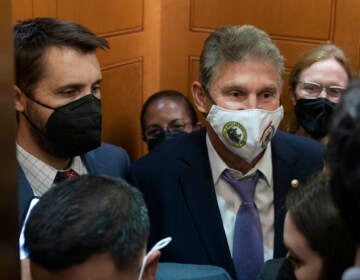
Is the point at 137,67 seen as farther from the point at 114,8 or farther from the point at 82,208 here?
the point at 82,208

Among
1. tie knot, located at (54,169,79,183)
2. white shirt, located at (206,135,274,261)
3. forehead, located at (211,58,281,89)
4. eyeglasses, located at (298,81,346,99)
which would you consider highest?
forehead, located at (211,58,281,89)

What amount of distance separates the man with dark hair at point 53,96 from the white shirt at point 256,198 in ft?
1.28

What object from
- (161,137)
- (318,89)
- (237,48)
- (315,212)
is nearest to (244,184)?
(237,48)

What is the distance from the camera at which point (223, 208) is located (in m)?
1.94

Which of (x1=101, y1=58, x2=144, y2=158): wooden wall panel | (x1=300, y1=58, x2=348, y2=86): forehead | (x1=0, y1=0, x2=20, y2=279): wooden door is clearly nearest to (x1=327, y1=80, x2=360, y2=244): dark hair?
(x1=0, y1=0, x2=20, y2=279): wooden door

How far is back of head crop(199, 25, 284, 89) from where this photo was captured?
1.97m

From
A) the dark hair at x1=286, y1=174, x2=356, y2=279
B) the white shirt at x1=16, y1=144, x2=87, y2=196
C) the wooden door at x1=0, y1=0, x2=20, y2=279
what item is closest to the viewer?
the wooden door at x1=0, y1=0, x2=20, y2=279

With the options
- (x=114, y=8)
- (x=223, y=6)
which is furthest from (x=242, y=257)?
(x=223, y=6)

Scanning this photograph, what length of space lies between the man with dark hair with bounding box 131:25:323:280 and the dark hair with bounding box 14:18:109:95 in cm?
40

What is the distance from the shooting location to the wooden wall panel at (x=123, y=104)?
3.69 meters

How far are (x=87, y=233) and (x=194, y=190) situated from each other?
85cm

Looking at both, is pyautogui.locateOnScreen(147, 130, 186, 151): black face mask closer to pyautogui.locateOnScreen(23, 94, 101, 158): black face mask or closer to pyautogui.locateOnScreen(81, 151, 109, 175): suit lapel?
pyautogui.locateOnScreen(81, 151, 109, 175): suit lapel

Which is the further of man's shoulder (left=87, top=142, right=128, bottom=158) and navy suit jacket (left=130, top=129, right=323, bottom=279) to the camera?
man's shoulder (left=87, top=142, right=128, bottom=158)

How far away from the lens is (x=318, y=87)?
2775mm
